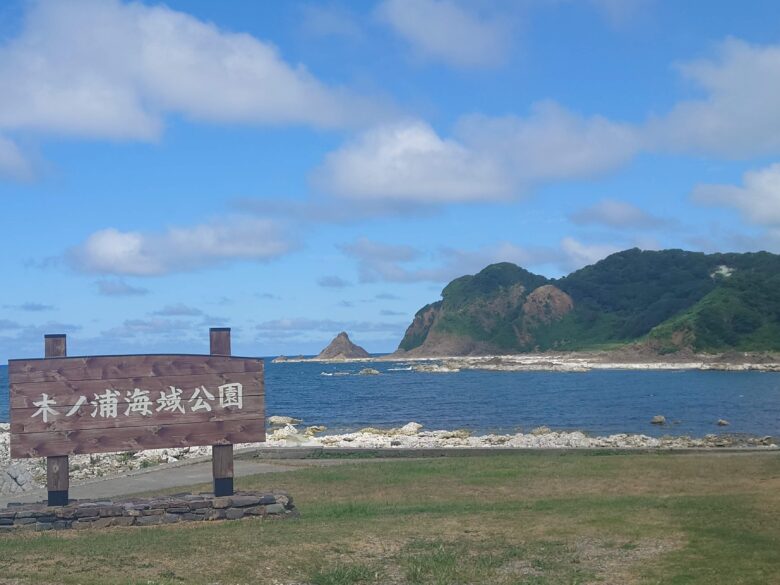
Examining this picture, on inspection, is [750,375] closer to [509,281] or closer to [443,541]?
[443,541]

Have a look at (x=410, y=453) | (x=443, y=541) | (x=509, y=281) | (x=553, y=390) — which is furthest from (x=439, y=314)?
(x=443, y=541)

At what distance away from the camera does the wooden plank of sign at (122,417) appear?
1393cm

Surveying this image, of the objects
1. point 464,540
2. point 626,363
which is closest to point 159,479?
point 464,540

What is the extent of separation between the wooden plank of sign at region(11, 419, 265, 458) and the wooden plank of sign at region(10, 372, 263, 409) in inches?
21.0

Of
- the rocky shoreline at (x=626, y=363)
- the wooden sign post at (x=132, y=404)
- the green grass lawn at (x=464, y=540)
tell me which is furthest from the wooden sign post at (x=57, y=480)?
the rocky shoreline at (x=626, y=363)

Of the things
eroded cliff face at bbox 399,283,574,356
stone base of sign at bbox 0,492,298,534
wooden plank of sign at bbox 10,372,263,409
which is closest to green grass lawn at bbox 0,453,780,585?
stone base of sign at bbox 0,492,298,534

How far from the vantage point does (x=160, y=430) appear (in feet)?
46.9

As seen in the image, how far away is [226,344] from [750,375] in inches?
3588

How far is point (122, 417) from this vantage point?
46.6 ft

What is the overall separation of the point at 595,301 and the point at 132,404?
17132 cm

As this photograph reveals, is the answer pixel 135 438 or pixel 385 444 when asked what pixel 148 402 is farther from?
pixel 385 444

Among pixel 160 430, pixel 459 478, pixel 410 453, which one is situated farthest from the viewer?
pixel 410 453

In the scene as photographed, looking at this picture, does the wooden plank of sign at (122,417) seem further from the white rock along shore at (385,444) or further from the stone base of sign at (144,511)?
the white rock along shore at (385,444)

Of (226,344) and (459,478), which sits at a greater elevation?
(226,344)
